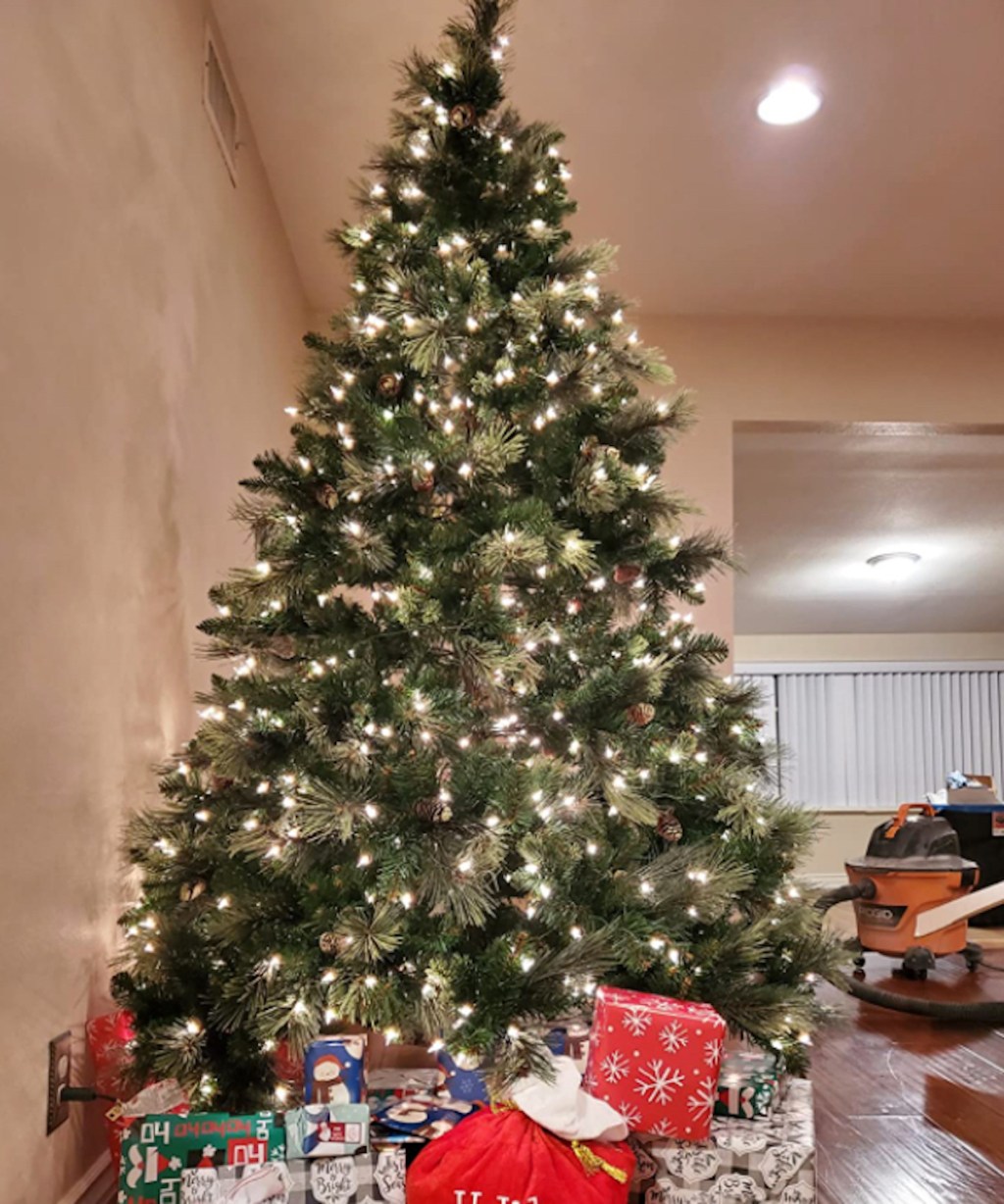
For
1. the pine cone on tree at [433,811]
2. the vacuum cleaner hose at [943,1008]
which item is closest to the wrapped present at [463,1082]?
the pine cone on tree at [433,811]

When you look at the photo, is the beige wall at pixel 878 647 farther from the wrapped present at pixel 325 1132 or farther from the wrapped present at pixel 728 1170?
the wrapped present at pixel 325 1132

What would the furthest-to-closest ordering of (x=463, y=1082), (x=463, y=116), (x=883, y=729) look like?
(x=883, y=729) → (x=463, y=116) → (x=463, y=1082)

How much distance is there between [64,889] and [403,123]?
161 cm

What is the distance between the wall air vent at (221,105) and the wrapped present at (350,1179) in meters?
2.28

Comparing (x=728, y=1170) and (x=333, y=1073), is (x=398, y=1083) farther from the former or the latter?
(x=728, y=1170)

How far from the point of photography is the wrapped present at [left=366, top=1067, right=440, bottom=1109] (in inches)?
72.4

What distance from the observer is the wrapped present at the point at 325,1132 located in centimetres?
158

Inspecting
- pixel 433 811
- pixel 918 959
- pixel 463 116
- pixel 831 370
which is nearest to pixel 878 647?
pixel 918 959

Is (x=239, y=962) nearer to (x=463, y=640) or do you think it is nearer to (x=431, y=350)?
(x=463, y=640)

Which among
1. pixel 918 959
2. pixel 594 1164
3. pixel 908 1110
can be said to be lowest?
pixel 908 1110

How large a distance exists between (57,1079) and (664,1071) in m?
0.94

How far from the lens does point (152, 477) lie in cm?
211

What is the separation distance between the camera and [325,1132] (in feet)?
5.22

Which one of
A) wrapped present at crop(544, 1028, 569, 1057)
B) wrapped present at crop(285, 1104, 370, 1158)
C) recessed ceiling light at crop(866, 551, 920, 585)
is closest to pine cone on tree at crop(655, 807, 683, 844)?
wrapped present at crop(544, 1028, 569, 1057)
